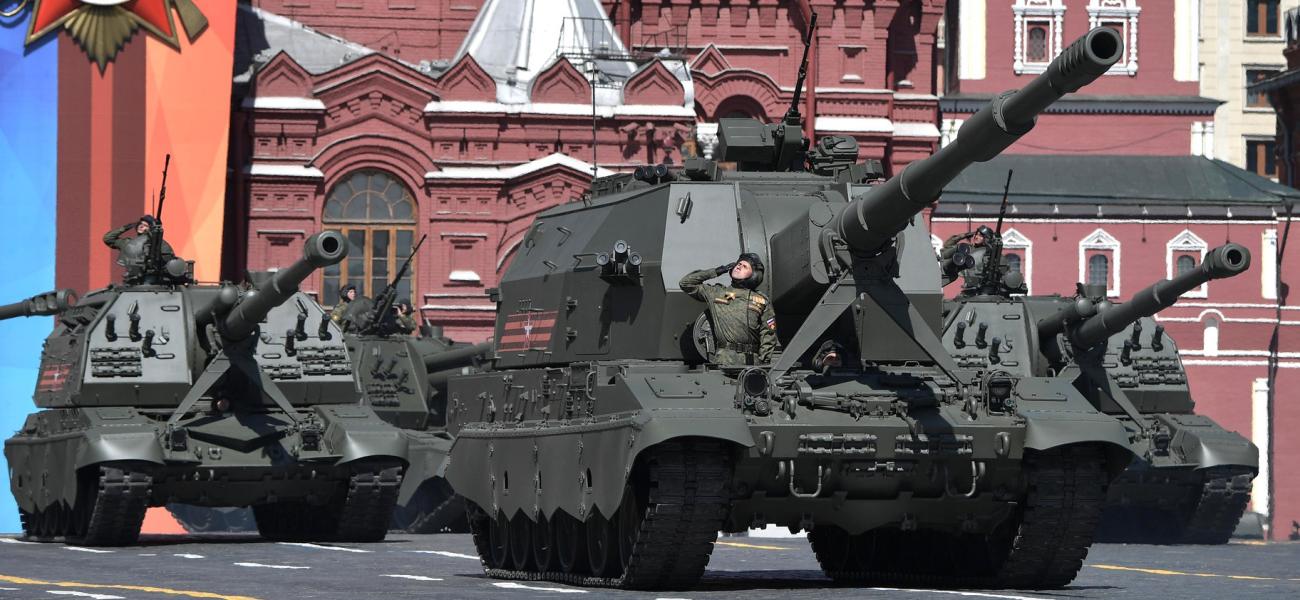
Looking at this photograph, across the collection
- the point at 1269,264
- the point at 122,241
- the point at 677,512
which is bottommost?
the point at 677,512

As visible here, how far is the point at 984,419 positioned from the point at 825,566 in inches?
134

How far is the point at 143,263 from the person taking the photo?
90.4 feet

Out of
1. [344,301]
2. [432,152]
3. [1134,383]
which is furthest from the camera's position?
[432,152]

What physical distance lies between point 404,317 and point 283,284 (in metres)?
11.8

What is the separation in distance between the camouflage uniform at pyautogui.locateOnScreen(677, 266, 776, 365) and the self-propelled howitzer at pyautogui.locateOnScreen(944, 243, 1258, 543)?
11513 millimetres

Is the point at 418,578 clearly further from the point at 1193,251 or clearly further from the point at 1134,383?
the point at 1193,251

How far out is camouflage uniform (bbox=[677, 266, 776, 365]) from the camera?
58.1 feet

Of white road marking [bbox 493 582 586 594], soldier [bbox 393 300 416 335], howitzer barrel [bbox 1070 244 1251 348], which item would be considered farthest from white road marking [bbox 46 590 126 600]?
soldier [bbox 393 300 416 335]

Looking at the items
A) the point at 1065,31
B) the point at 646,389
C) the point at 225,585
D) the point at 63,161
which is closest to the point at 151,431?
the point at 225,585

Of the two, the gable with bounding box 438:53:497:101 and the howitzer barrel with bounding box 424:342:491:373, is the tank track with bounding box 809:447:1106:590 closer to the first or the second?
the howitzer barrel with bounding box 424:342:491:373

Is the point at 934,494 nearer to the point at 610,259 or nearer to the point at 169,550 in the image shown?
the point at 610,259

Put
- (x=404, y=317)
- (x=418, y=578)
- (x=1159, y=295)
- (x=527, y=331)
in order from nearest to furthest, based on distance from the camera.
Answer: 1. (x=418, y=578)
2. (x=527, y=331)
3. (x=1159, y=295)
4. (x=404, y=317)

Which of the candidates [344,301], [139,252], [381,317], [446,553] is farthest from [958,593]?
[344,301]

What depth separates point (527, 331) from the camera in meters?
20.3
